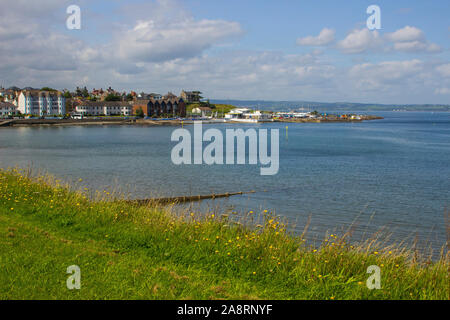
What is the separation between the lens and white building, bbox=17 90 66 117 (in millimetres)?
149875

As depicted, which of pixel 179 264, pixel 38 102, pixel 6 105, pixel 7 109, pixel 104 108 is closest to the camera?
pixel 179 264

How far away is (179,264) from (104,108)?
6488 inches

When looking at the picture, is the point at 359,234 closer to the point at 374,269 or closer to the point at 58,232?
the point at 374,269

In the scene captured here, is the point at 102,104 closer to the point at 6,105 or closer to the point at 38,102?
A: the point at 38,102

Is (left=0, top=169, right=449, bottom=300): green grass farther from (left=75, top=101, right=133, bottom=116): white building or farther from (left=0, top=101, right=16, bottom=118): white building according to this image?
(left=75, top=101, right=133, bottom=116): white building

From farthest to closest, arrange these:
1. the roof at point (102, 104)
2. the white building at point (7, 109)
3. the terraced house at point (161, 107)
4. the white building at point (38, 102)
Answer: the terraced house at point (161, 107)
the roof at point (102, 104)
the white building at point (38, 102)
the white building at point (7, 109)

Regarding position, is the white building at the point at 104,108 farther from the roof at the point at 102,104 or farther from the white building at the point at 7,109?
the white building at the point at 7,109

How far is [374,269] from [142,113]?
544 ft

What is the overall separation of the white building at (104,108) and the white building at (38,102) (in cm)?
861

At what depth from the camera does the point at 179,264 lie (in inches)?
342

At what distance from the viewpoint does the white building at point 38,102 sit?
150 m

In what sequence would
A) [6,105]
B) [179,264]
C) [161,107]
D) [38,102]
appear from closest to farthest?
[179,264] < [6,105] < [38,102] < [161,107]

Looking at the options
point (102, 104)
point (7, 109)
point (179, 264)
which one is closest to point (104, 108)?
point (102, 104)

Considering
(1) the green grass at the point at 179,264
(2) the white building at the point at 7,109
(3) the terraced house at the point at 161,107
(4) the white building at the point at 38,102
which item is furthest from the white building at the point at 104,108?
(1) the green grass at the point at 179,264
